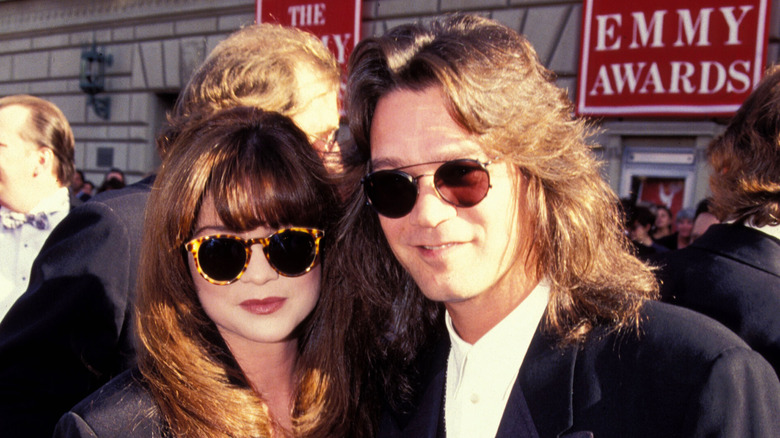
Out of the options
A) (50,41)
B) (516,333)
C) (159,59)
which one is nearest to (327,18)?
(159,59)

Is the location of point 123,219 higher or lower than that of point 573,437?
higher

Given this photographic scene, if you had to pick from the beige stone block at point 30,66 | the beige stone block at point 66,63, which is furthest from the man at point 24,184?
the beige stone block at point 30,66

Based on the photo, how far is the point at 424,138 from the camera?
61.6 inches

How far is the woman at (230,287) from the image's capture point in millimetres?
1651

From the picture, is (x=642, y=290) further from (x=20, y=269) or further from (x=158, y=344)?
(x=20, y=269)

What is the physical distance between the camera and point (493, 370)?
1.56 m

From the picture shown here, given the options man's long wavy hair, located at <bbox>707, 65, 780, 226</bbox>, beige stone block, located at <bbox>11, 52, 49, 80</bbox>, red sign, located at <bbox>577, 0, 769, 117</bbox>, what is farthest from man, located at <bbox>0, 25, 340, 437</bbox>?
beige stone block, located at <bbox>11, 52, 49, 80</bbox>

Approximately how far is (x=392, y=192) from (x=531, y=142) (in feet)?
1.30

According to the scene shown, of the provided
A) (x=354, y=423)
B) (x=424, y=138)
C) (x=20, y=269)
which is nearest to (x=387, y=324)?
(x=354, y=423)

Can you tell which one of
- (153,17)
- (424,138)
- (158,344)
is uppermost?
(153,17)

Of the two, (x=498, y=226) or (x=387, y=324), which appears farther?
(x=387, y=324)

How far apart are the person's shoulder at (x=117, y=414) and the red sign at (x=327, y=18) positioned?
751 cm

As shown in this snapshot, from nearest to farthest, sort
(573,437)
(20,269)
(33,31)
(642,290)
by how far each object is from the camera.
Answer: (573,437)
(642,290)
(20,269)
(33,31)

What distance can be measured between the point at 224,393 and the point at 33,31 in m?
13.6
